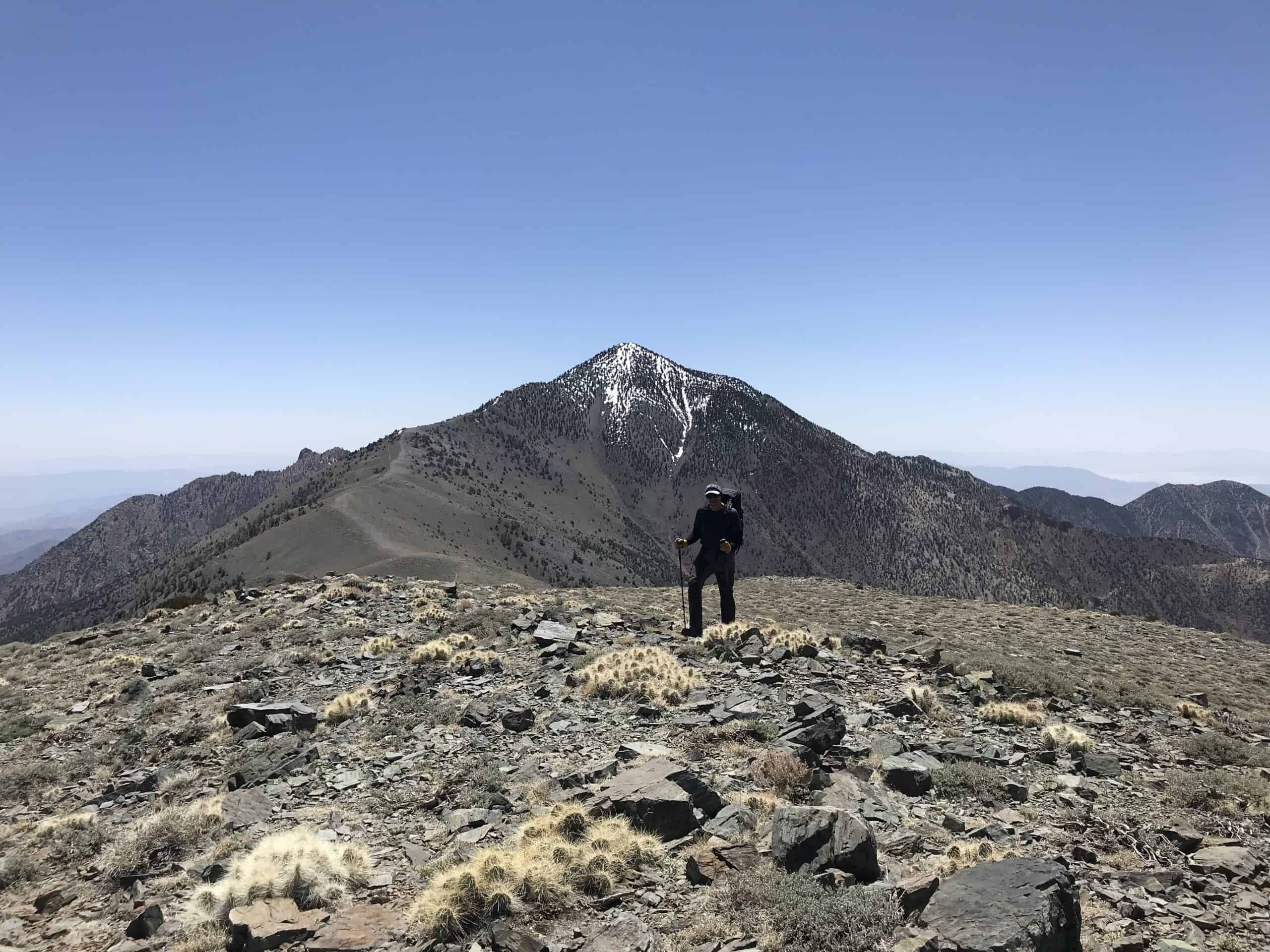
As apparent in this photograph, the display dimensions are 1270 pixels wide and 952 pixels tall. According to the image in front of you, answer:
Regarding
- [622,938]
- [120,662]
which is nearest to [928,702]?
[622,938]

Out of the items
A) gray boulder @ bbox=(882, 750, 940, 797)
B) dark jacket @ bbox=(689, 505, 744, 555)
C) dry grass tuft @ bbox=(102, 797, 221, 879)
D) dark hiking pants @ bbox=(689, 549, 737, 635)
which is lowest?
dry grass tuft @ bbox=(102, 797, 221, 879)

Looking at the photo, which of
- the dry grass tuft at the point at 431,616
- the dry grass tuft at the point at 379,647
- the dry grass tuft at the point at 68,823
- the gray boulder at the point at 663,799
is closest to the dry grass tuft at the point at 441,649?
the dry grass tuft at the point at 379,647

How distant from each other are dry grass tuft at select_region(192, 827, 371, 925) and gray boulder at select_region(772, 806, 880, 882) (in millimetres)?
4734

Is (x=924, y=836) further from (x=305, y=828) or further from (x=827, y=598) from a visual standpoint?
(x=827, y=598)

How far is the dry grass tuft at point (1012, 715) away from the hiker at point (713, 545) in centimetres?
650

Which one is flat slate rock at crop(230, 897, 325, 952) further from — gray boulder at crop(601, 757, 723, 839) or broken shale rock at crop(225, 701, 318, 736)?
broken shale rock at crop(225, 701, 318, 736)

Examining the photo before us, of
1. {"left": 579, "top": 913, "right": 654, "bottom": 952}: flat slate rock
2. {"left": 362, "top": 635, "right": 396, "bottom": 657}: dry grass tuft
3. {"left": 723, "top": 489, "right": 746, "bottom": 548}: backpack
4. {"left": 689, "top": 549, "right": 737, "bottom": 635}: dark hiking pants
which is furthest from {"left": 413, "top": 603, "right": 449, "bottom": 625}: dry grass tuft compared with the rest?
{"left": 579, "top": 913, "right": 654, "bottom": 952}: flat slate rock

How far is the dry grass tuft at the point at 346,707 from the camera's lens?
13250 mm

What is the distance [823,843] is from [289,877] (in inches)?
227

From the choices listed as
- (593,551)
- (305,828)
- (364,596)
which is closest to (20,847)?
(305,828)

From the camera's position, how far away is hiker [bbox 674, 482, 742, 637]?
16844mm

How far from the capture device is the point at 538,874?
6582 mm

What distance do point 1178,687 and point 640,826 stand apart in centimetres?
1752

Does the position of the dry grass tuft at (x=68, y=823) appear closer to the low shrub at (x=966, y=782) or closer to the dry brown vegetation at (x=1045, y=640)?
the low shrub at (x=966, y=782)
